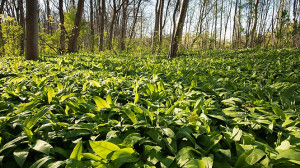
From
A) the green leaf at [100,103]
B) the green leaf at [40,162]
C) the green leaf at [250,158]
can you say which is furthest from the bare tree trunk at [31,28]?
the green leaf at [250,158]

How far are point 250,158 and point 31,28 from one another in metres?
6.69

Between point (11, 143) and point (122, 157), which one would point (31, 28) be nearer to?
point (11, 143)

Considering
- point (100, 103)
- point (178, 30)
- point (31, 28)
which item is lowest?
point (100, 103)

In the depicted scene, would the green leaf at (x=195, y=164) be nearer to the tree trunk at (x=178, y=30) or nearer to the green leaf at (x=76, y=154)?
the green leaf at (x=76, y=154)

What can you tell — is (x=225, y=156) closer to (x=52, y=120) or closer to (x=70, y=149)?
(x=70, y=149)

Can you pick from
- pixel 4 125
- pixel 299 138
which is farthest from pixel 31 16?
pixel 299 138

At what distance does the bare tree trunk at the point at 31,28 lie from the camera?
515 cm

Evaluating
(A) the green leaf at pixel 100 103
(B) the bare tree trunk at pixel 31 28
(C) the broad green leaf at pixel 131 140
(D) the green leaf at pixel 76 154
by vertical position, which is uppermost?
(B) the bare tree trunk at pixel 31 28

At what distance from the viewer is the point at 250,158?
0.98 m

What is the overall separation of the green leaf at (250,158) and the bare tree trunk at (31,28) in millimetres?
6596

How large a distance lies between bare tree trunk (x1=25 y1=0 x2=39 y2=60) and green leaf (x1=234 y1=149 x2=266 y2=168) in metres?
6.60

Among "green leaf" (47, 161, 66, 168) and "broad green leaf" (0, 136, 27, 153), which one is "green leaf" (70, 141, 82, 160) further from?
"broad green leaf" (0, 136, 27, 153)

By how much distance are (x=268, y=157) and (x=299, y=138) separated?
49cm

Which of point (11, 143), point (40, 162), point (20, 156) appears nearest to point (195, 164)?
point (40, 162)
